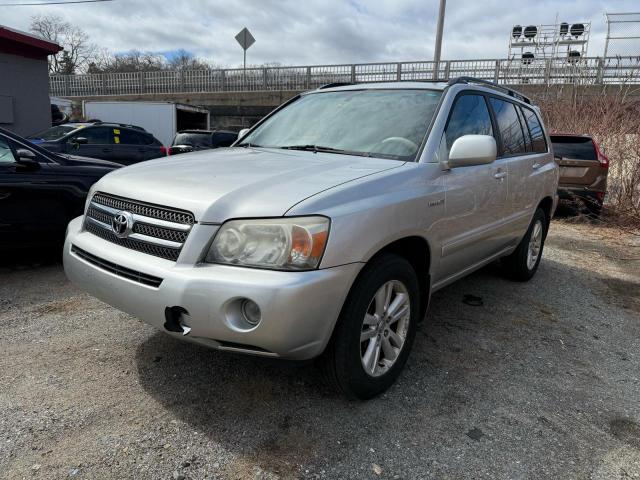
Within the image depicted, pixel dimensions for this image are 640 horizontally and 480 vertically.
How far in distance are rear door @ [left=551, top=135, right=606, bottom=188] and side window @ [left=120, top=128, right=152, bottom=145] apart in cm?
939

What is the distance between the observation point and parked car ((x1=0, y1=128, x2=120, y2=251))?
4.58 meters

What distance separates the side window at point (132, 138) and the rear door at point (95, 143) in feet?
1.04

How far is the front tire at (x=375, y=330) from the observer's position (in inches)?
94.7

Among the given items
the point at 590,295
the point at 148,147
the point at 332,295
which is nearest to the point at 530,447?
the point at 332,295

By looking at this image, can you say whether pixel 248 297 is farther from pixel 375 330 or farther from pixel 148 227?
pixel 375 330

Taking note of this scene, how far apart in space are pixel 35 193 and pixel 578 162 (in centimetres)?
858

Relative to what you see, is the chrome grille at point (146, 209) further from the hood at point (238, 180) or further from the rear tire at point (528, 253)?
the rear tire at point (528, 253)

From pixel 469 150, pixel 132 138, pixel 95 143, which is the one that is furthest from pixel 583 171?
pixel 95 143

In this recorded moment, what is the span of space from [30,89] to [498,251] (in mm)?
12861

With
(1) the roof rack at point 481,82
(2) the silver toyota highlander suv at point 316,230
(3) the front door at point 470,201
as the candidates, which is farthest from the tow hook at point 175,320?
(1) the roof rack at point 481,82

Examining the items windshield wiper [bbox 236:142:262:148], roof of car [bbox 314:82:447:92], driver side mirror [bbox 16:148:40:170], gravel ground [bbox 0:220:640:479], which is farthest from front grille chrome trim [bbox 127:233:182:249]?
driver side mirror [bbox 16:148:40:170]

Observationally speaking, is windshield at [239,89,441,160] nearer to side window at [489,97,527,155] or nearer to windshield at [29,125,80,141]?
side window at [489,97,527,155]

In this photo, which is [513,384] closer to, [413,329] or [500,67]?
[413,329]

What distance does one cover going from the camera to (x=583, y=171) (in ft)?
29.3
